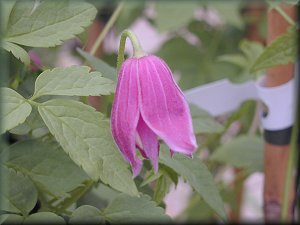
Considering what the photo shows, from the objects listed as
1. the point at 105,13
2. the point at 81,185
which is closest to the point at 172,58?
the point at 105,13

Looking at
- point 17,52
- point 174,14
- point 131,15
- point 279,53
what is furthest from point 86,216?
point 131,15

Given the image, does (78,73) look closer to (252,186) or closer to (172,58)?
(172,58)

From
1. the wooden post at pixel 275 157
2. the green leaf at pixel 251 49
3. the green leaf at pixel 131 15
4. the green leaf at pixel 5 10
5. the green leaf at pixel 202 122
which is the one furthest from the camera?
the green leaf at pixel 131 15

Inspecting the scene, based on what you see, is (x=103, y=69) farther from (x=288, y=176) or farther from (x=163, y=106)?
(x=288, y=176)

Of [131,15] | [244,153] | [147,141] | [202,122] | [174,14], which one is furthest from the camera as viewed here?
[131,15]

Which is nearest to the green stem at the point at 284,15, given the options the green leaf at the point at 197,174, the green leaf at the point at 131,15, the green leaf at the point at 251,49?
the green leaf at the point at 251,49

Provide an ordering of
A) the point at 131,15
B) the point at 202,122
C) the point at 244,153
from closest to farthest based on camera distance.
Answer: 1. the point at 202,122
2. the point at 244,153
3. the point at 131,15

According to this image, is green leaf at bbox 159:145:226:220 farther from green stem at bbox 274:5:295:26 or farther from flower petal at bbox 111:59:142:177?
green stem at bbox 274:5:295:26

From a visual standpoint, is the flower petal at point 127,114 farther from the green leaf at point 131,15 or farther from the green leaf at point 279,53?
the green leaf at point 131,15
